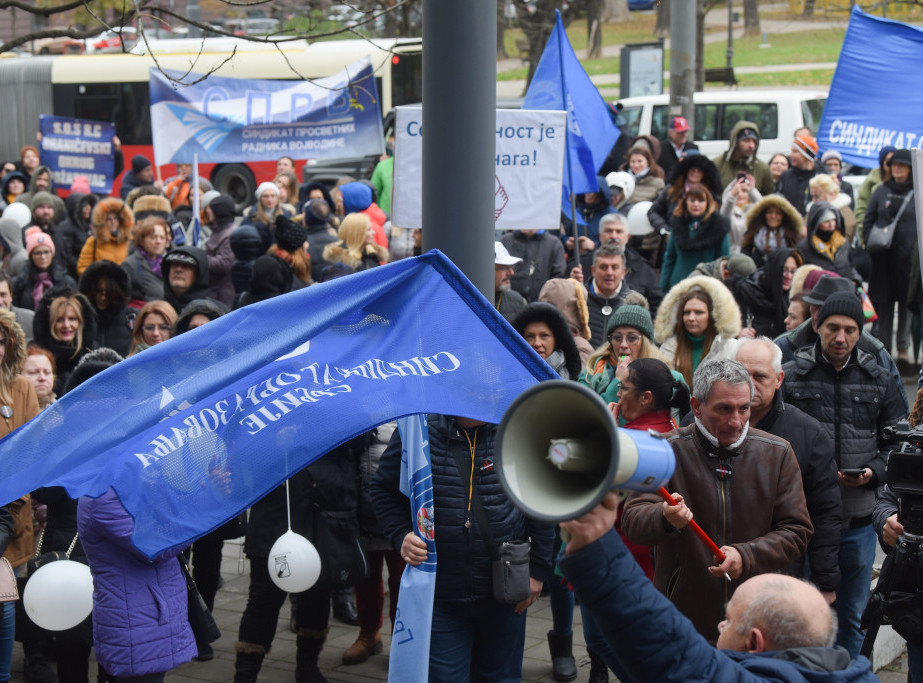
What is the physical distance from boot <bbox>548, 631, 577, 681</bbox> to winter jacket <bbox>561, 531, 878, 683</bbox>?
317 cm

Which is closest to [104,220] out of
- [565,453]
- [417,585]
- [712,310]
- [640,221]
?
[640,221]

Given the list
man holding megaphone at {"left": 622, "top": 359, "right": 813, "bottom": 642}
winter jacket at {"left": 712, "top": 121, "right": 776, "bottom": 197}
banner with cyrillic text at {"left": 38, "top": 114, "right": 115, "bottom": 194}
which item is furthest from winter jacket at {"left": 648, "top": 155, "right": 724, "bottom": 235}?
banner with cyrillic text at {"left": 38, "top": 114, "right": 115, "bottom": 194}

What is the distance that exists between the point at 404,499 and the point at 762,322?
444 centimetres

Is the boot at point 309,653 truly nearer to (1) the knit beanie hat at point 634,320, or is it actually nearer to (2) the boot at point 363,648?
(2) the boot at point 363,648

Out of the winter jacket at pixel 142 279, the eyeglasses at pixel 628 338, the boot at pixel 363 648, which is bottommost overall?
the boot at pixel 363 648

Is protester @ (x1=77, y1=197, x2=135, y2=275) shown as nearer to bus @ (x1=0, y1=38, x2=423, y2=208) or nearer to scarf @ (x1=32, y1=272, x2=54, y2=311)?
scarf @ (x1=32, y1=272, x2=54, y2=311)

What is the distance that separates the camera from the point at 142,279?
9.52 metres

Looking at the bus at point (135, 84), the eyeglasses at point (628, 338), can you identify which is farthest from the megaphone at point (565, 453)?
the bus at point (135, 84)

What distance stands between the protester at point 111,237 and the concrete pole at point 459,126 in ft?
22.3

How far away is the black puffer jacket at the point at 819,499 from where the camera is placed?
193 inches

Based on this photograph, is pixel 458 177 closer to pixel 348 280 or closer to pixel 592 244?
pixel 348 280

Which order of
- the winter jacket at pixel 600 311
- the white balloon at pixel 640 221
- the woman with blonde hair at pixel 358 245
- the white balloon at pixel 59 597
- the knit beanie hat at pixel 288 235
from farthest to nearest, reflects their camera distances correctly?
the white balloon at pixel 640 221, the woman with blonde hair at pixel 358 245, the knit beanie hat at pixel 288 235, the winter jacket at pixel 600 311, the white balloon at pixel 59 597

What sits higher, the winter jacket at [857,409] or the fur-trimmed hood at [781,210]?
the fur-trimmed hood at [781,210]

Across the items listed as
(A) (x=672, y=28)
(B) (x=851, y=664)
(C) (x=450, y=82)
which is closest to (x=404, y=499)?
(C) (x=450, y=82)
